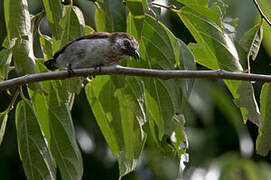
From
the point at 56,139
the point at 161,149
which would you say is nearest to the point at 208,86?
the point at 161,149

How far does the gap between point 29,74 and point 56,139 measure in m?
0.62

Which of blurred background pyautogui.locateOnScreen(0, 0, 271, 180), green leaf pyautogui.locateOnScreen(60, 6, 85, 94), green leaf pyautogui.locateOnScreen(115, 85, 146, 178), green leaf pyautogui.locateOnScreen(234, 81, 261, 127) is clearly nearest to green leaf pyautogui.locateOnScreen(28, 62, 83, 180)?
green leaf pyautogui.locateOnScreen(60, 6, 85, 94)

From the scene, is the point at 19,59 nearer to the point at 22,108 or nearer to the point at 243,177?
the point at 22,108

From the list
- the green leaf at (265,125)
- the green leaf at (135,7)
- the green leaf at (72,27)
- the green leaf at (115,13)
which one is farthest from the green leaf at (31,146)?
the green leaf at (265,125)

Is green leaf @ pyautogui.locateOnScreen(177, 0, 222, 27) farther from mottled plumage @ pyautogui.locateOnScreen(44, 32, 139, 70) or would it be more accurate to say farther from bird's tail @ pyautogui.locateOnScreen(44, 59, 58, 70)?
bird's tail @ pyautogui.locateOnScreen(44, 59, 58, 70)

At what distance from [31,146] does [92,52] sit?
72cm

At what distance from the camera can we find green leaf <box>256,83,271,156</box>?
9.98 ft

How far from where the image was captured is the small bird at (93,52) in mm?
3477

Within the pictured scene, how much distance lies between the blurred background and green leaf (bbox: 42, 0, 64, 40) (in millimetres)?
2441

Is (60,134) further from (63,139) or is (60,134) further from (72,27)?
(72,27)

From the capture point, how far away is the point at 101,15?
3.08 metres

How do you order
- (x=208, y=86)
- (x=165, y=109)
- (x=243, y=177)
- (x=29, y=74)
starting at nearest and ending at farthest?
(x=29, y=74)
(x=165, y=109)
(x=208, y=86)
(x=243, y=177)

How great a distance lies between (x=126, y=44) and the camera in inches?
136

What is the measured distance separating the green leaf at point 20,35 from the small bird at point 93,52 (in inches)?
25.0
